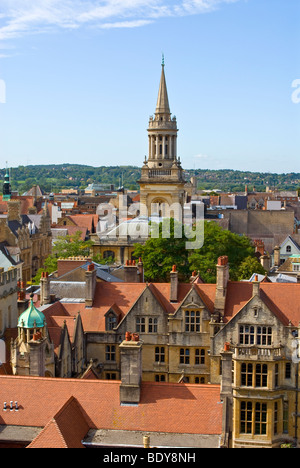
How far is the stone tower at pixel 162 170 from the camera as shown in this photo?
94.4 m

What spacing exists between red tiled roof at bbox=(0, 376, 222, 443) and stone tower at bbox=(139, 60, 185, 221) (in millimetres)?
65617

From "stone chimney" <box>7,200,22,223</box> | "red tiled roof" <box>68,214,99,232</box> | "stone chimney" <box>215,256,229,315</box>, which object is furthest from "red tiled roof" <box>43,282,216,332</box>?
"red tiled roof" <box>68,214,99,232</box>

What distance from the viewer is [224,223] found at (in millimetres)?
111250

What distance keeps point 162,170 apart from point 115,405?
69730mm

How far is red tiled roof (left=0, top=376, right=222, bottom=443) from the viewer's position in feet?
87.2

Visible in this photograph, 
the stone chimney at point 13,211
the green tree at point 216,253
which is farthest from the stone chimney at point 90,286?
the stone chimney at point 13,211

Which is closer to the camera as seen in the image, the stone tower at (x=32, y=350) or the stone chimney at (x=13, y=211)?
the stone tower at (x=32, y=350)

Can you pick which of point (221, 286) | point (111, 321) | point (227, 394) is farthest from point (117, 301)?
point (227, 394)

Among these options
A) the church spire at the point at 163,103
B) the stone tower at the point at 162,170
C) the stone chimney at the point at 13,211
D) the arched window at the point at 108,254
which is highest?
the church spire at the point at 163,103

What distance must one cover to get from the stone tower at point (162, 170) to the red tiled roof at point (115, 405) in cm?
6562

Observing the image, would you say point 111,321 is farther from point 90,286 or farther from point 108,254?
point 108,254

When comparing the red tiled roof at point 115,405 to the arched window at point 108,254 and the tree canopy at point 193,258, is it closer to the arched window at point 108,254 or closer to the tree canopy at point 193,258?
the tree canopy at point 193,258
